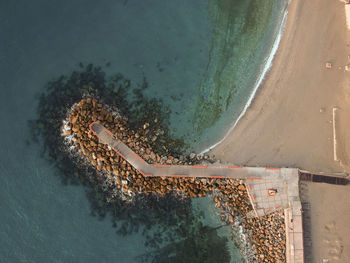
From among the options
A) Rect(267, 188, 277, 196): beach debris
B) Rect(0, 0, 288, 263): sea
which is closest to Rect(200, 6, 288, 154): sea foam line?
Rect(0, 0, 288, 263): sea

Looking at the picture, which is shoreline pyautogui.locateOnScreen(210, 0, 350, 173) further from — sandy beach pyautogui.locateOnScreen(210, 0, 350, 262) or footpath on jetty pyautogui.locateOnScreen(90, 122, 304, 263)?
footpath on jetty pyautogui.locateOnScreen(90, 122, 304, 263)

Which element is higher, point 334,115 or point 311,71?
point 311,71

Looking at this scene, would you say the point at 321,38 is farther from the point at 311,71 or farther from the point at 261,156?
the point at 261,156

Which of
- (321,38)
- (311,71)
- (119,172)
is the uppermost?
(321,38)

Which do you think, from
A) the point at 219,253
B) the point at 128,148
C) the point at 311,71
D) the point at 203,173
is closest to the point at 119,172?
the point at 128,148

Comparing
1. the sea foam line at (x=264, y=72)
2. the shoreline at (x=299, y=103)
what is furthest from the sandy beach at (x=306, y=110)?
the sea foam line at (x=264, y=72)

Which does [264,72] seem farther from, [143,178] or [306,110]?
[143,178]
